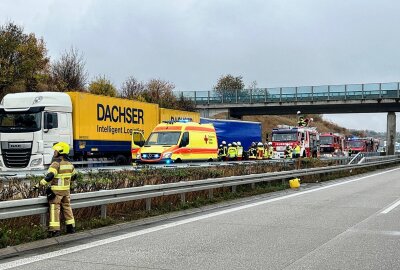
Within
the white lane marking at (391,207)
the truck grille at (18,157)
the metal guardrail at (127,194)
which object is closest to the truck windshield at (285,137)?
the metal guardrail at (127,194)

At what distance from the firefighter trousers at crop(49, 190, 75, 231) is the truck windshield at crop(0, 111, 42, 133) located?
11548 millimetres

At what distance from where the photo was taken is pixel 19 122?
19250 mm

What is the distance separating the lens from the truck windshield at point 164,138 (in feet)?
70.4

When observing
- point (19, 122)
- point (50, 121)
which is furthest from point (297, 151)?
point (19, 122)

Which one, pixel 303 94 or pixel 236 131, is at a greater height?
pixel 303 94

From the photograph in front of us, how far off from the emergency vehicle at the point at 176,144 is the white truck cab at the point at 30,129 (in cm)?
365

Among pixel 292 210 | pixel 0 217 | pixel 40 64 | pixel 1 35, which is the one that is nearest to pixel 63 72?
pixel 40 64

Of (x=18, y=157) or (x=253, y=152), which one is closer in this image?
(x=18, y=157)

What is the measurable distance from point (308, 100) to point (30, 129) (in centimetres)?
3743

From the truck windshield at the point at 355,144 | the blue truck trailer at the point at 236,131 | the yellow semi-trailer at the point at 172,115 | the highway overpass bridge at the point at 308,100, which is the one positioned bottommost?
the truck windshield at the point at 355,144

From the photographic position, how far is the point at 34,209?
7.77m

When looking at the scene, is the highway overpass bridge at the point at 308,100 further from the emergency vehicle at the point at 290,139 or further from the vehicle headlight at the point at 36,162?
the vehicle headlight at the point at 36,162

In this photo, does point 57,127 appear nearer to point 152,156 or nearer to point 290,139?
point 152,156

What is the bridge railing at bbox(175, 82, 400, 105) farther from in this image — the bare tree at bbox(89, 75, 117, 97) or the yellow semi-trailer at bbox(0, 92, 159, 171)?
the yellow semi-trailer at bbox(0, 92, 159, 171)
